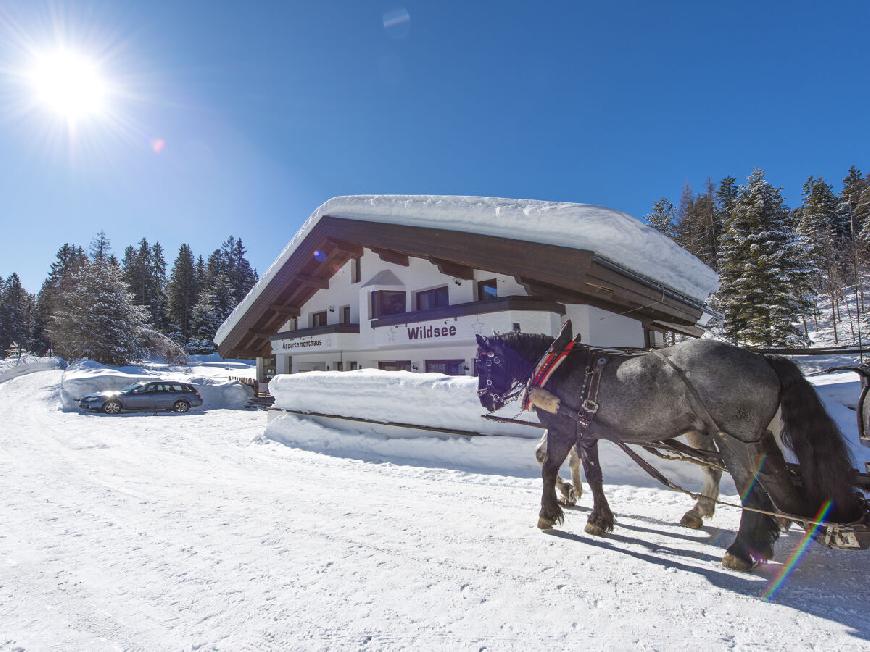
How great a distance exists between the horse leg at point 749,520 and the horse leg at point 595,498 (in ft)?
3.20

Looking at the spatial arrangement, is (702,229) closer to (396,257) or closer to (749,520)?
(396,257)

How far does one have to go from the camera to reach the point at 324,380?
10031 millimetres

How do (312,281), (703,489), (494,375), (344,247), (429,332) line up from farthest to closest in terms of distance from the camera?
1. (312,281)
2. (344,247)
3. (429,332)
4. (494,375)
5. (703,489)

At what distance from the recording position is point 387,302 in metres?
16.5

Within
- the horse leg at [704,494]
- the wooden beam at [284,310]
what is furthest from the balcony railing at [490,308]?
the wooden beam at [284,310]

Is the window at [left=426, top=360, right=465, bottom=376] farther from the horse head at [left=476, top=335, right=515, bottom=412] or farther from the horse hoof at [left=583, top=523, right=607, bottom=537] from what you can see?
the horse hoof at [left=583, top=523, right=607, bottom=537]

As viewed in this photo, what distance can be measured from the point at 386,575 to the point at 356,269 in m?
16.1

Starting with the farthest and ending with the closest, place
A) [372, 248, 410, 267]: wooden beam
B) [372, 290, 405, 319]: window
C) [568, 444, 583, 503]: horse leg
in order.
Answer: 1. [372, 290, 405, 319]: window
2. [372, 248, 410, 267]: wooden beam
3. [568, 444, 583, 503]: horse leg

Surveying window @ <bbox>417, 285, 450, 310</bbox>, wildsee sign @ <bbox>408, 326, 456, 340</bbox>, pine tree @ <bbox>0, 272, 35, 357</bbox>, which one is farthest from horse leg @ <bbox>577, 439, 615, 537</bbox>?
pine tree @ <bbox>0, 272, 35, 357</bbox>

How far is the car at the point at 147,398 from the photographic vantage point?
18.9 m

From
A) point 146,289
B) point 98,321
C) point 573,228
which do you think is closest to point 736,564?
point 573,228

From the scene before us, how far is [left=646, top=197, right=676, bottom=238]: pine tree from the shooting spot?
49969 mm

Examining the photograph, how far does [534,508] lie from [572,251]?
4.97 m

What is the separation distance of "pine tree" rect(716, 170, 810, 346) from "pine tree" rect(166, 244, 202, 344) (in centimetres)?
6490
